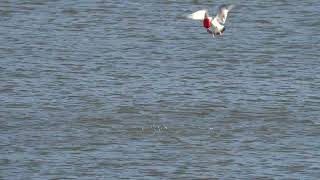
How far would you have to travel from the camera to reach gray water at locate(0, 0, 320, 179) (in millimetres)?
13180

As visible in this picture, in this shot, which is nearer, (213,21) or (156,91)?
(213,21)

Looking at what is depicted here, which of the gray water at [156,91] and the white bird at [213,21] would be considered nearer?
the white bird at [213,21]

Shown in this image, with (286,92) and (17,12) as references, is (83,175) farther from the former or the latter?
(17,12)

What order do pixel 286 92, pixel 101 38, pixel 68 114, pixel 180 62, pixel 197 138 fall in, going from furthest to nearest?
pixel 101 38 → pixel 180 62 → pixel 286 92 → pixel 68 114 → pixel 197 138

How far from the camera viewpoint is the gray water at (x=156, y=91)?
1318cm

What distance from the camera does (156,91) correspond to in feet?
52.3

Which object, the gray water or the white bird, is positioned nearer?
the white bird

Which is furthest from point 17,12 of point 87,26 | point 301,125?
point 301,125

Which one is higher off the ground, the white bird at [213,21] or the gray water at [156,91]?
the white bird at [213,21]

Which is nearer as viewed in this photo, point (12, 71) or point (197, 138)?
point (197, 138)

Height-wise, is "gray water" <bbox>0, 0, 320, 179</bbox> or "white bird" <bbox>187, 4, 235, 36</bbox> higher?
"white bird" <bbox>187, 4, 235, 36</bbox>

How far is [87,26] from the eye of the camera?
19.6 meters

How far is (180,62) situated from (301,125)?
3.17m

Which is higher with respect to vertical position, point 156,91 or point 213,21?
point 213,21
